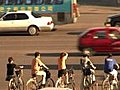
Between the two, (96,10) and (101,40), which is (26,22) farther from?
(96,10)

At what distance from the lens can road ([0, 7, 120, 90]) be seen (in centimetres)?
2247

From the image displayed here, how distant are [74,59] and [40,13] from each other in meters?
13.5

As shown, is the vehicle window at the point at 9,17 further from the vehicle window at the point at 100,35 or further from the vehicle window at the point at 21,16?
the vehicle window at the point at 100,35

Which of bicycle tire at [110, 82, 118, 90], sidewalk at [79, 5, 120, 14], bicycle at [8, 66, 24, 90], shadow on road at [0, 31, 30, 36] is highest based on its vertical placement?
bicycle at [8, 66, 24, 90]

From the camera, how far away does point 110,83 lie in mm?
15969

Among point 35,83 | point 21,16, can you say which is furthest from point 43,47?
point 35,83

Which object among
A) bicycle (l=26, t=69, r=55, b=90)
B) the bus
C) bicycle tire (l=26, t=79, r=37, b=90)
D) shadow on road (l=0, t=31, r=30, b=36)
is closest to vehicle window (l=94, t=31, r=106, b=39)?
bicycle (l=26, t=69, r=55, b=90)

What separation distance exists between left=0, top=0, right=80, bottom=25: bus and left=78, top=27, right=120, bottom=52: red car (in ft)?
41.5

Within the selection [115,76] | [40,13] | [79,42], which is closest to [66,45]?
[79,42]

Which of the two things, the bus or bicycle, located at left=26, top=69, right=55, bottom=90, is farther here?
the bus

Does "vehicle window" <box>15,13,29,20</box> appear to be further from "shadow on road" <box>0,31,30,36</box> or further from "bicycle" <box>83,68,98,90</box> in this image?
"bicycle" <box>83,68,98,90</box>

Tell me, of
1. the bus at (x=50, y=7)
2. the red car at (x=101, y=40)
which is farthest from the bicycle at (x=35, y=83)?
the bus at (x=50, y=7)

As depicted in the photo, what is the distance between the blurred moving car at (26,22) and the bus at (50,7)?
2.56m

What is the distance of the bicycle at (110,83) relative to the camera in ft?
52.2
